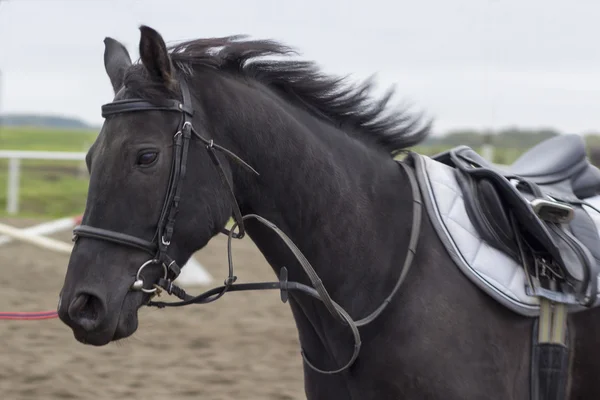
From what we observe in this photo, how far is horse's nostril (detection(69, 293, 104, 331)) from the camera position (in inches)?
90.2

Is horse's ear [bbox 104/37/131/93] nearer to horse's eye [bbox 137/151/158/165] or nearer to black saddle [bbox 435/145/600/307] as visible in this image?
horse's eye [bbox 137/151/158/165]

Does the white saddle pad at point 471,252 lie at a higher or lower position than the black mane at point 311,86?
lower

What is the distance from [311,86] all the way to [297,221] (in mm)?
523

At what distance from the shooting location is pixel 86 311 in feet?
7.59

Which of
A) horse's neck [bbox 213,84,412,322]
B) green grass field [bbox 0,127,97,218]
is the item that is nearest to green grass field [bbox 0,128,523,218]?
green grass field [bbox 0,127,97,218]

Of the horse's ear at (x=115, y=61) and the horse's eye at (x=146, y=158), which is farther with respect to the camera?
the horse's ear at (x=115, y=61)

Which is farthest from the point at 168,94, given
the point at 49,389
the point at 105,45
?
the point at 49,389

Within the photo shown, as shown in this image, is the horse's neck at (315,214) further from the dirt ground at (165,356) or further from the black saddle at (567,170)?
the dirt ground at (165,356)

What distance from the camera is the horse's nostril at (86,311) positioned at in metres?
2.29

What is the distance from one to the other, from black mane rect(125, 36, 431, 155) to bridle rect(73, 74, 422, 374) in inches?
6.8

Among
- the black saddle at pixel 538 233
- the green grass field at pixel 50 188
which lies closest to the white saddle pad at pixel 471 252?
the black saddle at pixel 538 233

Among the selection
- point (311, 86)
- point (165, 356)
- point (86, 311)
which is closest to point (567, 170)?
point (311, 86)

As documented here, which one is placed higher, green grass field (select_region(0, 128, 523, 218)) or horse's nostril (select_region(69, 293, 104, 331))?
horse's nostril (select_region(69, 293, 104, 331))

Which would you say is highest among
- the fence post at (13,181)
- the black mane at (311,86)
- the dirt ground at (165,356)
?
the black mane at (311,86)
